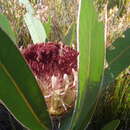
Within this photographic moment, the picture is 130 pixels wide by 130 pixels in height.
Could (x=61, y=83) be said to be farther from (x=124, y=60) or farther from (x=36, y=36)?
(x=36, y=36)

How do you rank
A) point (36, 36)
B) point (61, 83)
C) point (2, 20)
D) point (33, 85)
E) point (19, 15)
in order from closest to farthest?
1. point (33, 85)
2. point (61, 83)
3. point (2, 20)
4. point (36, 36)
5. point (19, 15)

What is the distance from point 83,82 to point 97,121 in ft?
2.26

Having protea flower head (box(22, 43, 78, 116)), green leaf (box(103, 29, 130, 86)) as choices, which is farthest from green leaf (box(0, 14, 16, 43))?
green leaf (box(103, 29, 130, 86))

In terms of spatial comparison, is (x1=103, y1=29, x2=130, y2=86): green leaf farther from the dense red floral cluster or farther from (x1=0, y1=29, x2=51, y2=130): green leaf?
(x1=0, y1=29, x2=51, y2=130): green leaf

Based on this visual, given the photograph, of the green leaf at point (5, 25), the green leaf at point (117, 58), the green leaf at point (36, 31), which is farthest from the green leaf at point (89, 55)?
the green leaf at point (36, 31)

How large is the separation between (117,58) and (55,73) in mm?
212

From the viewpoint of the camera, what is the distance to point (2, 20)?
1.27 metres

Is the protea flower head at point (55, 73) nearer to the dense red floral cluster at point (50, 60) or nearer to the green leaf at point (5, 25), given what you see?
the dense red floral cluster at point (50, 60)

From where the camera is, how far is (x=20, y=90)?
0.98 metres

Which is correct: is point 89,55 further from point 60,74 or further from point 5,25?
point 5,25

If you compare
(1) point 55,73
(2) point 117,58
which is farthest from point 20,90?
(2) point 117,58

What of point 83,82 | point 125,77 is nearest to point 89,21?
point 83,82

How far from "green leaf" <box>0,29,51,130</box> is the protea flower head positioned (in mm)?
100

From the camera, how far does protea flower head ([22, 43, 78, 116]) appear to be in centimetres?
113
